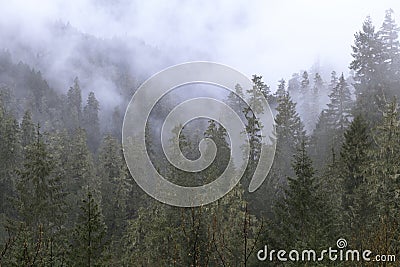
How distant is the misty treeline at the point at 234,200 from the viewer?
40.5 feet

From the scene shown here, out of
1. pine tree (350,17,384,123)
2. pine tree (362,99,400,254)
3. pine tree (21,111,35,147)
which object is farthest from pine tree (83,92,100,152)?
pine tree (362,99,400,254)

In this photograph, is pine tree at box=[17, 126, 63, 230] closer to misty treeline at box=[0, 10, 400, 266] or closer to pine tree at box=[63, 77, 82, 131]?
misty treeline at box=[0, 10, 400, 266]

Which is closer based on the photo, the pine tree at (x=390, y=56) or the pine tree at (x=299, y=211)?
the pine tree at (x=299, y=211)

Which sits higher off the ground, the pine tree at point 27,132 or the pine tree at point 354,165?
the pine tree at point 27,132

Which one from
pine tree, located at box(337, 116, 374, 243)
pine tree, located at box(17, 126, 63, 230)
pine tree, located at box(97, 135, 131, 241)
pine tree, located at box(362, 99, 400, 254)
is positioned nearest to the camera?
pine tree, located at box(362, 99, 400, 254)

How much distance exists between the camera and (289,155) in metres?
36.0

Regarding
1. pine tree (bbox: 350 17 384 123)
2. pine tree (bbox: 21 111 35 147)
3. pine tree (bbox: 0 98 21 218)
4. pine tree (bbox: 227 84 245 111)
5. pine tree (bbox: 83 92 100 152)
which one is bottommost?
pine tree (bbox: 0 98 21 218)

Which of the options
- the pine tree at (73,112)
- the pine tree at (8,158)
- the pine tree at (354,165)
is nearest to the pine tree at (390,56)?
the pine tree at (354,165)

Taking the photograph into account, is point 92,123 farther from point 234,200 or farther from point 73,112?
point 234,200

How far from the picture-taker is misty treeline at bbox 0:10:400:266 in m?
12.4

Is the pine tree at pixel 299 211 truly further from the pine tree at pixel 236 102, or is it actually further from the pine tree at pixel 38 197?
the pine tree at pixel 236 102
